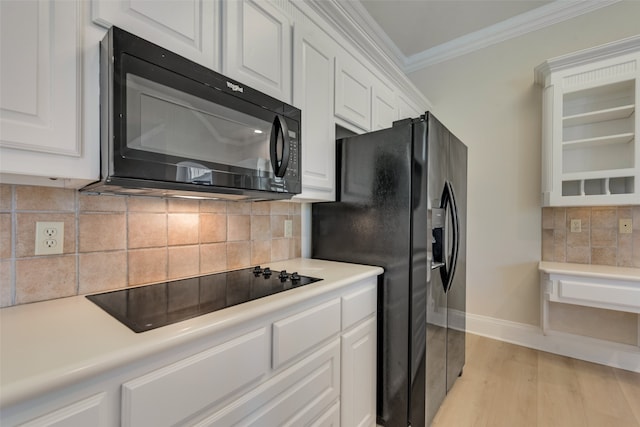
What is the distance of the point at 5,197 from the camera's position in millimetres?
919

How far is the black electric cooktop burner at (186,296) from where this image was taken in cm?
84

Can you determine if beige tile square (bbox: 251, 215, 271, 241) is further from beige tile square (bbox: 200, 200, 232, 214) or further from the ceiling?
the ceiling

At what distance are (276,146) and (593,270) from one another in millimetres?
2538

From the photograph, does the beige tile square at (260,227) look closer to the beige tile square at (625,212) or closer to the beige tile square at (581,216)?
the beige tile square at (581,216)

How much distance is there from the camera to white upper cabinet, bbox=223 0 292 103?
121 cm

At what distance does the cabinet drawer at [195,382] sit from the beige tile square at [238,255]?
0.66 metres

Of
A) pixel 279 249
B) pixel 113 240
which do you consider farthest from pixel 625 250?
pixel 113 240

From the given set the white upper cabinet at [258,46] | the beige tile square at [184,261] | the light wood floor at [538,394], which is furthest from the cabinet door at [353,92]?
the light wood floor at [538,394]

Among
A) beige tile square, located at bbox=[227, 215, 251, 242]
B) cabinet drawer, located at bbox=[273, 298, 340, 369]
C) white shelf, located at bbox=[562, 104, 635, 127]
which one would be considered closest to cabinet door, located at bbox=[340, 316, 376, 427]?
cabinet drawer, located at bbox=[273, 298, 340, 369]

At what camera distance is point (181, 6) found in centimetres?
104

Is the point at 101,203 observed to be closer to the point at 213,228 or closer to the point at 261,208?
the point at 213,228

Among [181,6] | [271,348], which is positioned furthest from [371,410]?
[181,6]

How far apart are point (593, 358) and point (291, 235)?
8.82 feet

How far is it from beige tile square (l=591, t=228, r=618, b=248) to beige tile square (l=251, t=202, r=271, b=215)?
2.65 m
